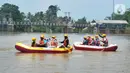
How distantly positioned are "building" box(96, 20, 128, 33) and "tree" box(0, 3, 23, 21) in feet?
104

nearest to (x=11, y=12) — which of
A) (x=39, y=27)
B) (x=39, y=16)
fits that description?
(x=39, y=27)

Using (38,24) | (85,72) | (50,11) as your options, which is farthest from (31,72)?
(50,11)

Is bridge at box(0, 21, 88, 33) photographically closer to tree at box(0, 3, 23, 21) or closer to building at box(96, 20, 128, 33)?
tree at box(0, 3, 23, 21)

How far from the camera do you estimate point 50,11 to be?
16038 cm

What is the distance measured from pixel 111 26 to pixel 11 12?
119 feet

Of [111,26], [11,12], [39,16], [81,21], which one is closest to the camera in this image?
[111,26]

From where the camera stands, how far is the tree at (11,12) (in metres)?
140

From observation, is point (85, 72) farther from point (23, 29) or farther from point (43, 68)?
point (23, 29)

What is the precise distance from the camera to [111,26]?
12525cm

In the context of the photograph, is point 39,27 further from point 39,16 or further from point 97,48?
point 97,48

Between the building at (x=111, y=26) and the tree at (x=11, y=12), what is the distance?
3162 centimetres

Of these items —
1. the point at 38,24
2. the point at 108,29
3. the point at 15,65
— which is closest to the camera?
the point at 15,65

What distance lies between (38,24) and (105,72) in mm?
119554

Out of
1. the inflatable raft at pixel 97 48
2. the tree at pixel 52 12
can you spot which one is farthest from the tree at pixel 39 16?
the inflatable raft at pixel 97 48
